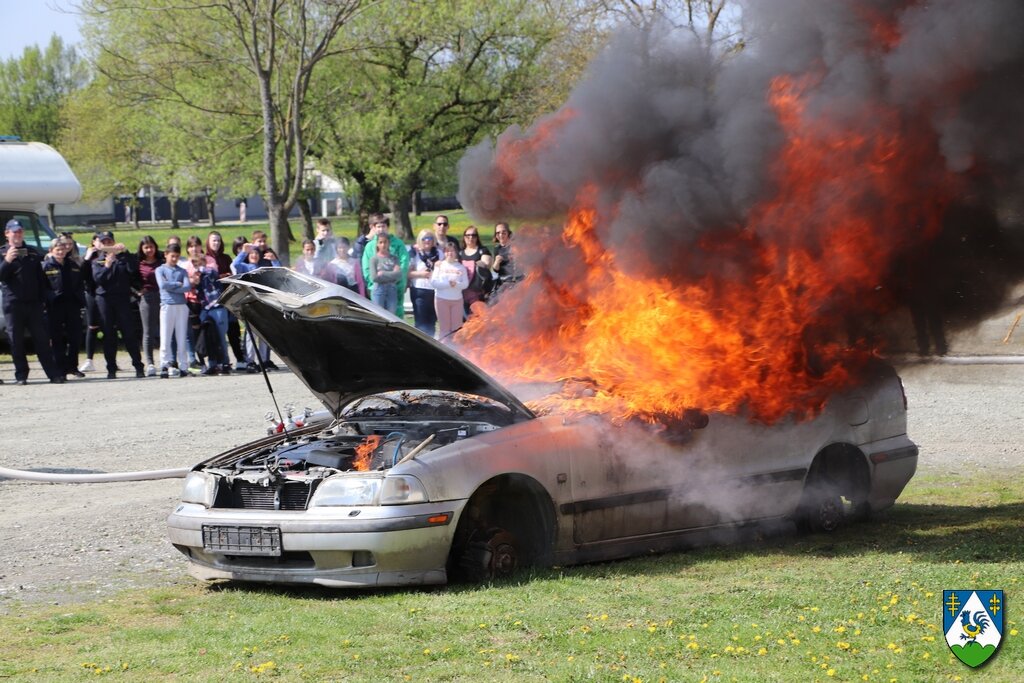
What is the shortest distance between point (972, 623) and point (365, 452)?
3.57 meters

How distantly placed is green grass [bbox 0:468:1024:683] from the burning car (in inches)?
8.5

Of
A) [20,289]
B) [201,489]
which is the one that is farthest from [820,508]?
[20,289]

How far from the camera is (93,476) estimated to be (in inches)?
430

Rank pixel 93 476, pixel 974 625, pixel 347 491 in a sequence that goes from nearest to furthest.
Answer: pixel 974 625
pixel 347 491
pixel 93 476

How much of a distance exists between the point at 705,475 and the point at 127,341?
11.6 meters

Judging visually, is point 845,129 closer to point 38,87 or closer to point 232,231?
point 232,231

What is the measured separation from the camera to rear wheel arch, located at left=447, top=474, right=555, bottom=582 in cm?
735

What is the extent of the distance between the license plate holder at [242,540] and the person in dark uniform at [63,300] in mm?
10676

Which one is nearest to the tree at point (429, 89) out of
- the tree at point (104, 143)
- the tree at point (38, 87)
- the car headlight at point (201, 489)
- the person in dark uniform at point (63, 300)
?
the tree at point (104, 143)

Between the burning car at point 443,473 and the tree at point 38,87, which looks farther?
the tree at point 38,87

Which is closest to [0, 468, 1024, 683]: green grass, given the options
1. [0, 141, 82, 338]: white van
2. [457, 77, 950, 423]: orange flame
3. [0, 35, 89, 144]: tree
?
[457, 77, 950, 423]: orange flame

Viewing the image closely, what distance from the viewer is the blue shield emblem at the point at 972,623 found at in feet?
19.2

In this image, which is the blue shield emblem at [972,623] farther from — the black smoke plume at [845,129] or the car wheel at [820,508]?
the black smoke plume at [845,129]

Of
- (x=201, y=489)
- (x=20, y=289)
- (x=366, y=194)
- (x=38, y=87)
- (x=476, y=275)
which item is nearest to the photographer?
(x=201, y=489)
